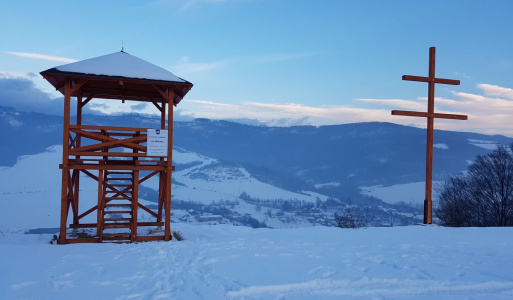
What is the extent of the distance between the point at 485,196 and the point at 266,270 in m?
29.0

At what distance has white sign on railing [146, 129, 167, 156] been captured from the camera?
39.4ft

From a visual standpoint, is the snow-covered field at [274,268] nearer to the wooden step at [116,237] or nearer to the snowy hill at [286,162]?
the wooden step at [116,237]

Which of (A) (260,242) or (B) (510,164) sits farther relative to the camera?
(B) (510,164)

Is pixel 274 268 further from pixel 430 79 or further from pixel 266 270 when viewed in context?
pixel 430 79

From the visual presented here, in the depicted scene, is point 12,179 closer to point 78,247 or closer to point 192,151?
point 192,151

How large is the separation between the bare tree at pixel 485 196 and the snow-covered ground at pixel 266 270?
20.8 metres

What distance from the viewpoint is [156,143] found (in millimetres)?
12078

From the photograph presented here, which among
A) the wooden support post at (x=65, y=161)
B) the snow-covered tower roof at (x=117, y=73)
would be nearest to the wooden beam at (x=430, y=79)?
the snow-covered tower roof at (x=117, y=73)

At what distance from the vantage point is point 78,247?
10.1 metres

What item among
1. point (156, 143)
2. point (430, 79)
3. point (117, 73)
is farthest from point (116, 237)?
point (430, 79)

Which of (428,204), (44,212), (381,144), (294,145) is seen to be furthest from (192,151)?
(428,204)

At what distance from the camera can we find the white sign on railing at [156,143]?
39.4ft

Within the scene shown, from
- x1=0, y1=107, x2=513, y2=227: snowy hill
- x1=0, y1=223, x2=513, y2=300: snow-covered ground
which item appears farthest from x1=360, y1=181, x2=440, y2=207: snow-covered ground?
x1=0, y1=223, x2=513, y2=300: snow-covered ground

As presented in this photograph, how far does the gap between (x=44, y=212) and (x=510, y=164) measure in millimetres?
58699
